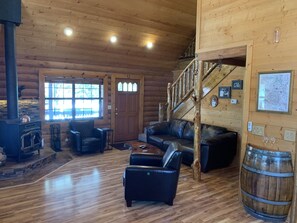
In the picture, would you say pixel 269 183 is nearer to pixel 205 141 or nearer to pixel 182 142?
pixel 205 141

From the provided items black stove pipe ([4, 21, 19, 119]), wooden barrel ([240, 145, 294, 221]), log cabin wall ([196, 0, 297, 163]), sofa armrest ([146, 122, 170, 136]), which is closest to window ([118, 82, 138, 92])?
sofa armrest ([146, 122, 170, 136])

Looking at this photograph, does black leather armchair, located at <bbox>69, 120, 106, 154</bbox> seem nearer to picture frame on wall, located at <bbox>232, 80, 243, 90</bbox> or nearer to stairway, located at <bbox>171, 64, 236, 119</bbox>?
stairway, located at <bbox>171, 64, 236, 119</bbox>

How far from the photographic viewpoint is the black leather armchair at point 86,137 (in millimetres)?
5743

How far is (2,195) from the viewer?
3.52 metres

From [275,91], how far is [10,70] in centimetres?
452

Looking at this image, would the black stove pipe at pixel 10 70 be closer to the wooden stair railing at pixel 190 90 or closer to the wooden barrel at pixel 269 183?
the wooden stair railing at pixel 190 90

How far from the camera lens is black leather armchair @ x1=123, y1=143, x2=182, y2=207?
3.13m

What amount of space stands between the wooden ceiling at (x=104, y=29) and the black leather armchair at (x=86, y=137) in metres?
1.74

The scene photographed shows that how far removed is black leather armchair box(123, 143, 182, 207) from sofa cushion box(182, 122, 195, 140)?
2569 millimetres

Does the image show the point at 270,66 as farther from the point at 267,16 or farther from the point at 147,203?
the point at 147,203

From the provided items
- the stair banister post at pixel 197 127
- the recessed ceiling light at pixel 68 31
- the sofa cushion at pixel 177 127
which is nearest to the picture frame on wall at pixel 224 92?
the sofa cushion at pixel 177 127

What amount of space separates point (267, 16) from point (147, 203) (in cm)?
300

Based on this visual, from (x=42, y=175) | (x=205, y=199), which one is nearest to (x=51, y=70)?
(x=42, y=175)

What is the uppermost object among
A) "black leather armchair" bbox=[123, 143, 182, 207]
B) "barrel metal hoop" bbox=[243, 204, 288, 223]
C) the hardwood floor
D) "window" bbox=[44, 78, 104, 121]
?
"window" bbox=[44, 78, 104, 121]
